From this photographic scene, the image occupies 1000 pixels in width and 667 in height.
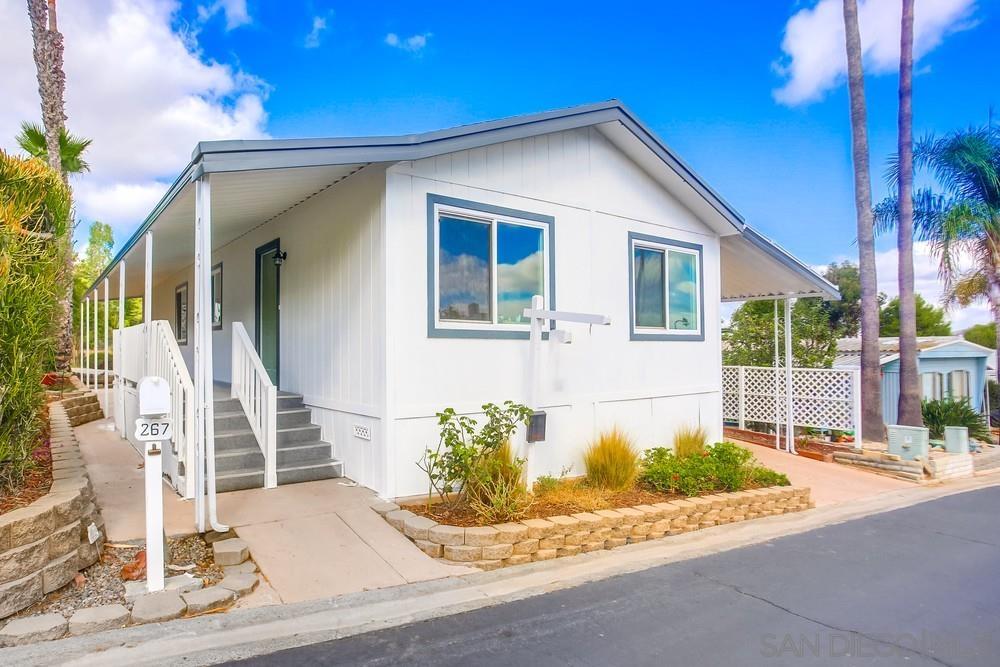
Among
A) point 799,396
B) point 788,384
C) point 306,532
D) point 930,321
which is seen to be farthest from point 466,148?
point 930,321

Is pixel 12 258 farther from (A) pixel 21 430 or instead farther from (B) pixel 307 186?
(B) pixel 307 186

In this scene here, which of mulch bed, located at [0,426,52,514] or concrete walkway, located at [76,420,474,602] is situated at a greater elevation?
mulch bed, located at [0,426,52,514]

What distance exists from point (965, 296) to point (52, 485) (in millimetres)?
18301

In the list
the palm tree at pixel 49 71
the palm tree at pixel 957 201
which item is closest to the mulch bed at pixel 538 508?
the palm tree at pixel 957 201

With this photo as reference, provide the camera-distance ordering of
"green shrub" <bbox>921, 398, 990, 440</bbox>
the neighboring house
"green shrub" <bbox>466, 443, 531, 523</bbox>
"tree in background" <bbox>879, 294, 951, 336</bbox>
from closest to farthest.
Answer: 1. "green shrub" <bbox>466, 443, 531, 523</bbox>
2. "green shrub" <bbox>921, 398, 990, 440</bbox>
3. the neighboring house
4. "tree in background" <bbox>879, 294, 951, 336</bbox>

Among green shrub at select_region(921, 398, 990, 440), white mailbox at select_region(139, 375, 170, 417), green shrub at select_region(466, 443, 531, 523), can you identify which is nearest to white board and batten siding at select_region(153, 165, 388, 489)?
green shrub at select_region(466, 443, 531, 523)

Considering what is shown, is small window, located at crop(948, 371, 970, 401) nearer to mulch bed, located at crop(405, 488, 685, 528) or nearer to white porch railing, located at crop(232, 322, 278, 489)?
mulch bed, located at crop(405, 488, 685, 528)

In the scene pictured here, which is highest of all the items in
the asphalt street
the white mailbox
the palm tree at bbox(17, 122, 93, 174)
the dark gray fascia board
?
the palm tree at bbox(17, 122, 93, 174)

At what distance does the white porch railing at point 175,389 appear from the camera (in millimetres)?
5496

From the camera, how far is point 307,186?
6445 mm

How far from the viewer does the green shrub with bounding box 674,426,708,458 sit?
796 cm

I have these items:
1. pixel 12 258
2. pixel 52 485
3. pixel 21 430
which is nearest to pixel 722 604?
pixel 52 485

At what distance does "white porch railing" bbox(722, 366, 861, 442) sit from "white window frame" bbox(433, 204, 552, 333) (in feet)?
22.0

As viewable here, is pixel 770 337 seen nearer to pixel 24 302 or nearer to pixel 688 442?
pixel 688 442
